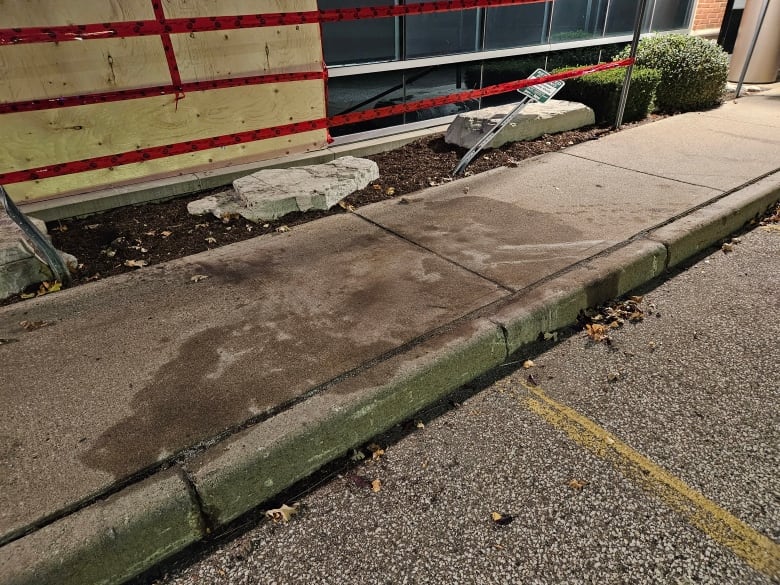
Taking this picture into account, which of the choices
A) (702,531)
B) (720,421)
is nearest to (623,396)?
(720,421)

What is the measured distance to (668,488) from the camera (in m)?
2.31

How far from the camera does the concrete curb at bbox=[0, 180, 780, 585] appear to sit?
192 cm

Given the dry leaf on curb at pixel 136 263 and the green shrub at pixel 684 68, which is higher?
the green shrub at pixel 684 68

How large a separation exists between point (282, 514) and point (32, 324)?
2117mm

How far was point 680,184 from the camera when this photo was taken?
16.9ft

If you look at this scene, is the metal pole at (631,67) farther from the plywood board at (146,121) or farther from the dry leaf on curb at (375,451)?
the dry leaf on curb at (375,451)

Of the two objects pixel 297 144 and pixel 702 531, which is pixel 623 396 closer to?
pixel 702 531

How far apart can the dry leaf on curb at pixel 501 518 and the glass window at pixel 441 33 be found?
237 inches

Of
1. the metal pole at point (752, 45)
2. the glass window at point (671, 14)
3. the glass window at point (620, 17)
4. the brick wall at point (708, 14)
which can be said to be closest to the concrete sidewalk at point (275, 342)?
the metal pole at point (752, 45)

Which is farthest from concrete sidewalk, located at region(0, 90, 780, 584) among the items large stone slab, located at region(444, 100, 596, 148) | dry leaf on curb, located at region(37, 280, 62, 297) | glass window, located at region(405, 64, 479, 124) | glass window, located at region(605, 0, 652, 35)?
glass window, located at region(605, 0, 652, 35)

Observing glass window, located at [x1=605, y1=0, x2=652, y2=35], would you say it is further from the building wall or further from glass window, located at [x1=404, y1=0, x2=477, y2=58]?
the building wall

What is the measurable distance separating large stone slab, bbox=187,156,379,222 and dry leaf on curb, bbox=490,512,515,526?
10.7 ft

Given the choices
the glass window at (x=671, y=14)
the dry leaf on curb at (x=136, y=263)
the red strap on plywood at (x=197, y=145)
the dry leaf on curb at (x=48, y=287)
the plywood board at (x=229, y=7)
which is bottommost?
the dry leaf on curb at (x=136, y=263)

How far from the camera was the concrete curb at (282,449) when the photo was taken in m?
1.92
